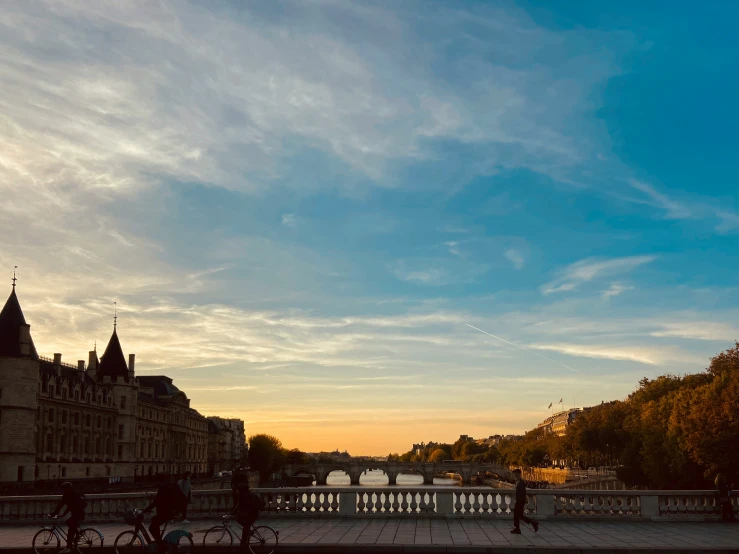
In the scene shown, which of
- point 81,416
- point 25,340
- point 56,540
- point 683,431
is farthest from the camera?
point 81,416

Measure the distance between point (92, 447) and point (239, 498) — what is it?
283ft

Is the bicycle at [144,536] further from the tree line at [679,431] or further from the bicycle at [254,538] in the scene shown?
the tree line at [679,431]

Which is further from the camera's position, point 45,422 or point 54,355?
point 54,355

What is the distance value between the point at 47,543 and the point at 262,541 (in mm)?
6071

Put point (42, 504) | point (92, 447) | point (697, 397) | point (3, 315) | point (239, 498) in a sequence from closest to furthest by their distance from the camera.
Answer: point (239, 498) → point (42, 504) → point (697, 397) → point (3, 315) → point (92, 447)

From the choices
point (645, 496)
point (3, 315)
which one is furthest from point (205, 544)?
point (3, 315)

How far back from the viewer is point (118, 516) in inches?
1120

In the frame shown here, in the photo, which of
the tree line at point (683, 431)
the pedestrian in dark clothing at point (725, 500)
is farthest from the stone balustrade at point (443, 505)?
the tree line at point (683, 431)

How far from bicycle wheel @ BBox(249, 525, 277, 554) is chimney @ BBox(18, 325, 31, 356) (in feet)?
213

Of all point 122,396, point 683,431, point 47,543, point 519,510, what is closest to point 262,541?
point 47,543

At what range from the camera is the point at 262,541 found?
19.9m

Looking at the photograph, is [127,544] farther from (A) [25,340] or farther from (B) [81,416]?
(B) [81,416]

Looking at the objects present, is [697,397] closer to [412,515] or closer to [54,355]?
[412,515]

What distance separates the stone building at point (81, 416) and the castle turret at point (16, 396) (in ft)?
0.31
